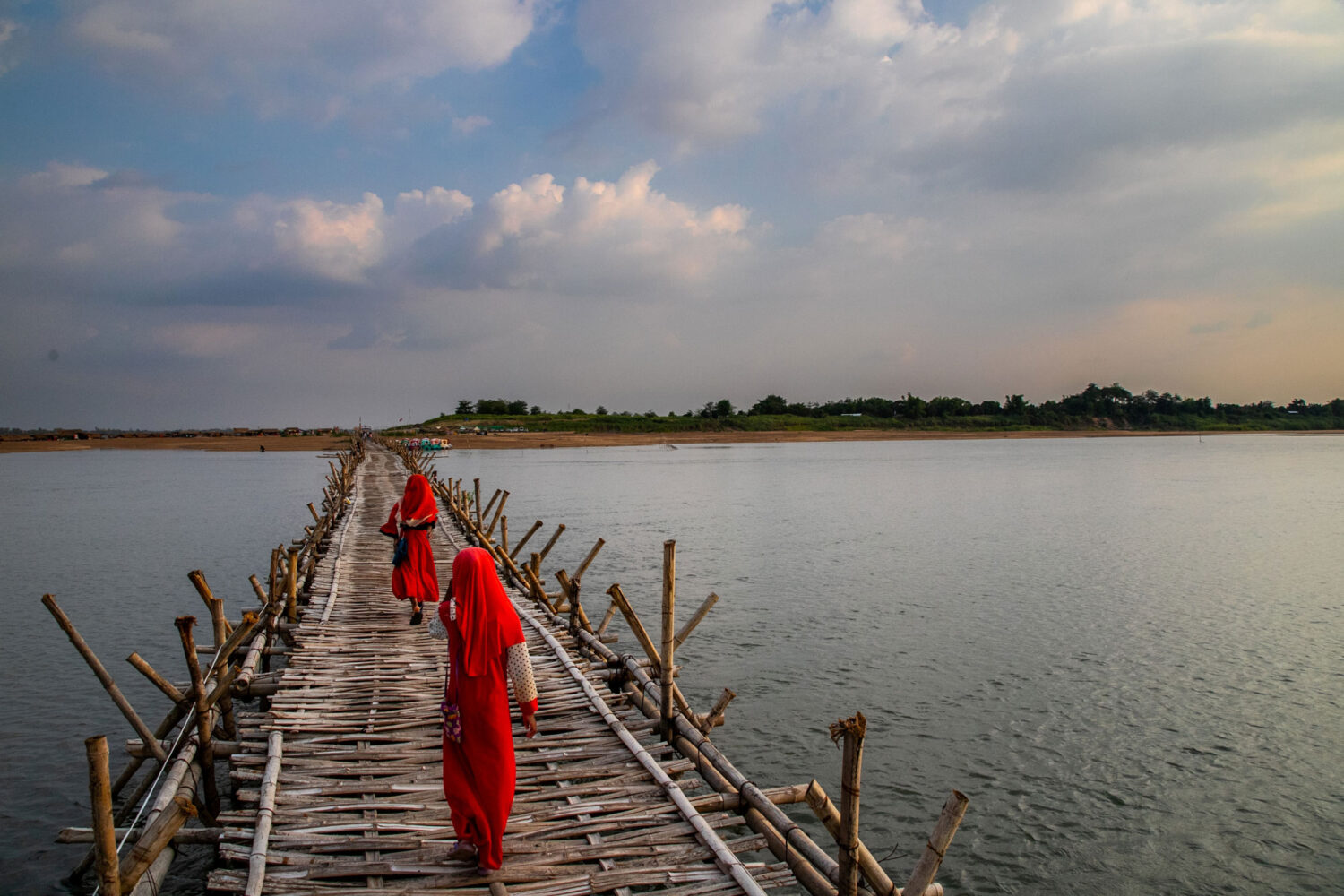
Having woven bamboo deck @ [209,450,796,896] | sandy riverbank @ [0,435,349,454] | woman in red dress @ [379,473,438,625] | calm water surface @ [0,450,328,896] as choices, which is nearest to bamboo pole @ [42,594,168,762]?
woven bamboo deck @ [209,450,796,896]

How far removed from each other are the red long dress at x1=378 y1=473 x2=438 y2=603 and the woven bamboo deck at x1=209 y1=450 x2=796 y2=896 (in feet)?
3.11

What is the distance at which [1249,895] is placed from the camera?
5750 millimetres

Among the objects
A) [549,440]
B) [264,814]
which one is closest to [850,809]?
[264,814]

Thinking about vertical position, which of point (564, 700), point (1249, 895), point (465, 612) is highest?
point (465, 612)

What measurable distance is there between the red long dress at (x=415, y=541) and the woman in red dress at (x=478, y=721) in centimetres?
449

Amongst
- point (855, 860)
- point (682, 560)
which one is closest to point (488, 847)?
point (855, 860)

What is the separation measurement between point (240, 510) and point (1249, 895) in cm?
2898

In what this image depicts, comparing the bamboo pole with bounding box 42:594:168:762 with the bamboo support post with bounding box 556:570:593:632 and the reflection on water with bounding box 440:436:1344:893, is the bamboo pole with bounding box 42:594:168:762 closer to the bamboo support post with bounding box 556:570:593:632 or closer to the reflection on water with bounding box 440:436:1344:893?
the bamboo support post with bounding box 556:570:593:632

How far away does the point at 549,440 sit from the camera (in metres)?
84.9

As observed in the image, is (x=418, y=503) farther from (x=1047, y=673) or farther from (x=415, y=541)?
(x=1047, y=673)

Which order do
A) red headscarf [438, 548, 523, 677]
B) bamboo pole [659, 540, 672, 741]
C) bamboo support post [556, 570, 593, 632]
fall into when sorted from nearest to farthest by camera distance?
red headscarf [438, 548, 523, 677] < bamboo pole [659, 540, 672, 741] < bamboo support post [556, 570, 593, 632]

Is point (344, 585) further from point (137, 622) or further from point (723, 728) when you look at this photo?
point (723, 728)

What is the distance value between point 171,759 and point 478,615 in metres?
3.12

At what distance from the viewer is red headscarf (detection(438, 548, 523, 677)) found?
13.3 ft
